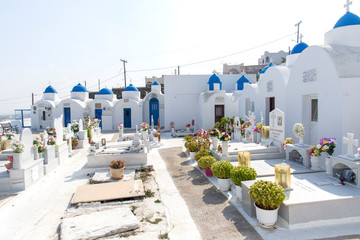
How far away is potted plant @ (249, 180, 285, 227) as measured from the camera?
5.07 m

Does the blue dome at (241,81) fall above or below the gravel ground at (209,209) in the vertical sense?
above

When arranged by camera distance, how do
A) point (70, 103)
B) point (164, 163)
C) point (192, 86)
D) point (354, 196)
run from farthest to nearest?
point (70, 103) < point (192, 86) < point (164, 163) < point (354, 196)

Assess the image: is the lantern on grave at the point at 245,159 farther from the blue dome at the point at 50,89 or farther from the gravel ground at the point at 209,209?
the blue dome at the point at 50,89

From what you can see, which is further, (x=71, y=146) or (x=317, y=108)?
(x=71, y=146)

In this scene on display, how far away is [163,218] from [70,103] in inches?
830

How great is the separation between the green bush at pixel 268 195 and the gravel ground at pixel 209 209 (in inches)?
23.9

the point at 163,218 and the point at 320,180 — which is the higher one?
the point at 320,180

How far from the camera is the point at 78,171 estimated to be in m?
10.2

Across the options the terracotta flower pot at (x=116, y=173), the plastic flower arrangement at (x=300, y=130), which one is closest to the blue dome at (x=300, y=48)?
the plastic flower arrangement at (x=300, y=130)

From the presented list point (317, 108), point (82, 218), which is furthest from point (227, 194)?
point (317, 108)

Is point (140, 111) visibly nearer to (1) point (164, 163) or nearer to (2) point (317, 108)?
(1) point (164, 163)

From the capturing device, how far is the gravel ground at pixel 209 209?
17.0ft

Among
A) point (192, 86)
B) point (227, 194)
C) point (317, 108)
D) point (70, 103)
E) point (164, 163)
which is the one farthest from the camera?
point (70, 103)

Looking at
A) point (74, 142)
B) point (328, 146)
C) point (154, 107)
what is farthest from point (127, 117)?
point (328, 146)
